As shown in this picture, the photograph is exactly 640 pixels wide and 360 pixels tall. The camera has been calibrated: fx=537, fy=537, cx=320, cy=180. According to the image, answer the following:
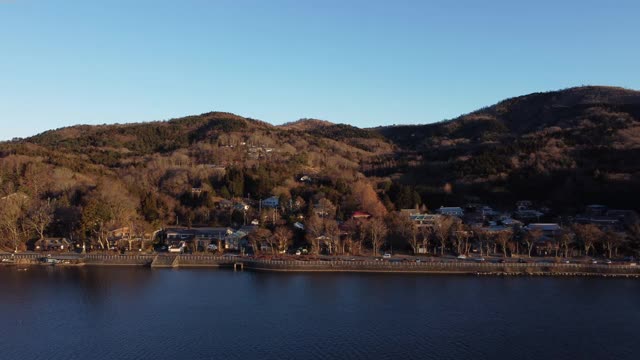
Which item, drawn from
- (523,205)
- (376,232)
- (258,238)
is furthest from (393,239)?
(523,205)

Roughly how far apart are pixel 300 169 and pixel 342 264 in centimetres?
1981

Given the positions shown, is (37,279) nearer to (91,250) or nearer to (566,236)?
(91,250)

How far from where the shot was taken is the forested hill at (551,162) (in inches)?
1205

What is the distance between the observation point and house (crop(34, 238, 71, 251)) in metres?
23.8

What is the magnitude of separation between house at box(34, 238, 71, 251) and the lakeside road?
1163mm

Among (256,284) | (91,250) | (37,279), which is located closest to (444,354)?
(256,284)

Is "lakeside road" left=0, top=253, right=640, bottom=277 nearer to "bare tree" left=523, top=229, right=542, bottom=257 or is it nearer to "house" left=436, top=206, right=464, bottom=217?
"bare tree" left=523, top=229, right=542, bottom=257

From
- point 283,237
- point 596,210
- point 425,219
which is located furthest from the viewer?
point 596,210

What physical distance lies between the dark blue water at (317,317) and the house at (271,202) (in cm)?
1034

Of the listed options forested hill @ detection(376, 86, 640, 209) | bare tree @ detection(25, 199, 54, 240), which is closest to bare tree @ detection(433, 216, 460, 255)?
forested hill @ detection(376, 86, 640, 209)

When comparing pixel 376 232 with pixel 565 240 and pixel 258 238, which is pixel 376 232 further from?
pixel 565 240

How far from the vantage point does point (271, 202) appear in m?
29.8

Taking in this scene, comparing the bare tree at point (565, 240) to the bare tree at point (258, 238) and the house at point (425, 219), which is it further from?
the bare tree at point (258, 238)

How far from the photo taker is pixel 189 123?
58250 millimetres
